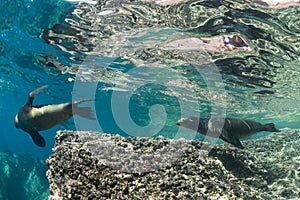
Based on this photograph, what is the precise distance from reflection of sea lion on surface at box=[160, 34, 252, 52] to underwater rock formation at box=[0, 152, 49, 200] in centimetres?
1266

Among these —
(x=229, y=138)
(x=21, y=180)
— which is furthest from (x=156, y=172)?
(x=21, y=180)

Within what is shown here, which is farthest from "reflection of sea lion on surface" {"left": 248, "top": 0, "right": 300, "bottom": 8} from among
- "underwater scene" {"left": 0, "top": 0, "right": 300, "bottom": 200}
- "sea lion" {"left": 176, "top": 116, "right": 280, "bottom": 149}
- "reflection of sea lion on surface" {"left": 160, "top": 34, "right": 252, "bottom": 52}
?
"sea lion" {"left": 176, "top": 116, "right": 280, "bottom": 149}

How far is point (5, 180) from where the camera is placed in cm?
1717

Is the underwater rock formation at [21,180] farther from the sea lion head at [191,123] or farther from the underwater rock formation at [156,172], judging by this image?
the sea lion head at [191,123]

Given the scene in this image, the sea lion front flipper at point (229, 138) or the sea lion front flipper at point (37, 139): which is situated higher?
the sea lion front flipper at point (229, 138)

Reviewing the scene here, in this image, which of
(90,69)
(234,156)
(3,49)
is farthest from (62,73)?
(234,156)

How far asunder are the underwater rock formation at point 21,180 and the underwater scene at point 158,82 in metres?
0.07

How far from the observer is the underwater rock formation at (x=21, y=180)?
16797mm

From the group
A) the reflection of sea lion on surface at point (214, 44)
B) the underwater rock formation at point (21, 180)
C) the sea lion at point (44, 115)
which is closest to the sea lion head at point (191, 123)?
the sea lion at point (44, 115)

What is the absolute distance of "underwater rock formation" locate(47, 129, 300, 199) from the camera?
14.1ft

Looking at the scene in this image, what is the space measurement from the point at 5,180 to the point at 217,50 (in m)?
16.4

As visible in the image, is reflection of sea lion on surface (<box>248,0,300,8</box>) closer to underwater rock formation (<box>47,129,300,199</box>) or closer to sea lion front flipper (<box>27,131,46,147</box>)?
underwater rock formation (<box>47,129,300,199</box>)

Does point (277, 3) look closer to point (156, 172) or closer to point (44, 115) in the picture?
point (156, 172)

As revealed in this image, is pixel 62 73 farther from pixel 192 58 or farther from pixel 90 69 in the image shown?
pixel 192 58
